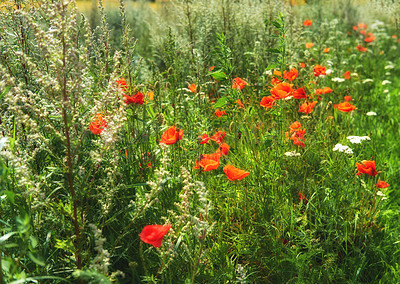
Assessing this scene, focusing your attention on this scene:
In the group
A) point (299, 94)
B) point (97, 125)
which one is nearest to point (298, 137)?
point (299, 94)

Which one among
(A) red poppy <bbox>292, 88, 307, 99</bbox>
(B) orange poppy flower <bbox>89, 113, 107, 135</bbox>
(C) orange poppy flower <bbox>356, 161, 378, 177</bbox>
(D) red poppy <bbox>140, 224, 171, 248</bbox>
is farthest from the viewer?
(A) red poppy <bbox>292, 88, 307, 99</bbox>

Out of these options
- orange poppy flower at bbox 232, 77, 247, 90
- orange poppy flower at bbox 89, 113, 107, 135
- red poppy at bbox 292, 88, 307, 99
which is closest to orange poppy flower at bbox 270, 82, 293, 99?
red poppy at bbox 292, 88, 307, 99

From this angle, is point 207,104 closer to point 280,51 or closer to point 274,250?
point 280,51

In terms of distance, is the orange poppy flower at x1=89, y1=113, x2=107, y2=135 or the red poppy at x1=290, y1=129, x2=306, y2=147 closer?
the orange poppy flower at x1=89, y1=113, x2=107, y2=135

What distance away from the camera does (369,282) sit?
6.17ft

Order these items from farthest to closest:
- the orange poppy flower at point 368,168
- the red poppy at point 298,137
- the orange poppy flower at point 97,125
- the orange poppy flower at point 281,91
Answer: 1. the red poppy at point 298,137
2. the orange poppy flower at point 281,91
3. the orange poppy flower at point 368,168
4. the orange poppy flower at point 97,125

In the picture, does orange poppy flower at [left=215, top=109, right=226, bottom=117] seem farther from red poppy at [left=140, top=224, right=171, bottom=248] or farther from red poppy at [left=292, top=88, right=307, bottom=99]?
red poppy at [left=140, top=224, right=171, bottom=248]

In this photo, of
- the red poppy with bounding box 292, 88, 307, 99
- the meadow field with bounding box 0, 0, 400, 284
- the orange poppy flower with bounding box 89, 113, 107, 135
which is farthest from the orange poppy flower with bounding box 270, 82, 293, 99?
the orange poppy flower with bounding box 89, 113, 107, 135

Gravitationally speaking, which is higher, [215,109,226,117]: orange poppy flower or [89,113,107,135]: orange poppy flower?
[89,113,107,135]: orange poppy flower

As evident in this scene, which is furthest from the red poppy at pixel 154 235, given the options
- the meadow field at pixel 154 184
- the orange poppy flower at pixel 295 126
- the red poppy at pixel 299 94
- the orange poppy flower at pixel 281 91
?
the red poppy at pixel 299 94

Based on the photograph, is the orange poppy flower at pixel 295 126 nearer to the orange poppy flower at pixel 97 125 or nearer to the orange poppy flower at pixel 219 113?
the orange poppy flower at pixel 219 113

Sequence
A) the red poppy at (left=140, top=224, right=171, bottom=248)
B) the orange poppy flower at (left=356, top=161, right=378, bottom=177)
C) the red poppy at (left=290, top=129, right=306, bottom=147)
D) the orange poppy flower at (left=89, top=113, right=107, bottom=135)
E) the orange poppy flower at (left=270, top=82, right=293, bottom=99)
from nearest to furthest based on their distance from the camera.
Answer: the red poppy at (left=140, top=224, right=171, bottom=248) < the orange poppy flower at (left=89, top=113, right=107, bottom=135) < the orange poppy flower at (left=356, top=161, right=378, bottom=177) < the orange poppy flower at (left=270, top=82, right=293, bottom=99) < the red poppy at (left=290, top=129, right=306, bottom=147)

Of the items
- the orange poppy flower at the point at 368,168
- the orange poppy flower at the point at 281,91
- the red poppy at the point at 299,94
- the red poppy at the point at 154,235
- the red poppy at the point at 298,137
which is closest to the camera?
the red poppy at the point at 154,235

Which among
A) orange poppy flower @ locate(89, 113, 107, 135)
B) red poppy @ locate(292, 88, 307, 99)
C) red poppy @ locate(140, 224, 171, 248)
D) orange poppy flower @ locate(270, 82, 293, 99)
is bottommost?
red poppy @ locate(140, 224, 171, 248)
